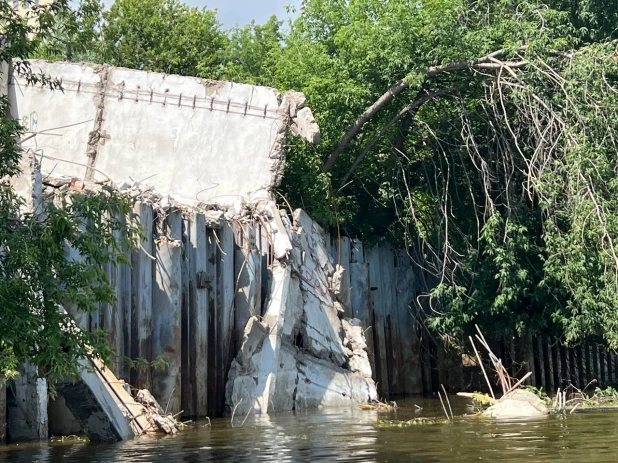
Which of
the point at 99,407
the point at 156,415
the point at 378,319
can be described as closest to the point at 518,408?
the point at 156,415

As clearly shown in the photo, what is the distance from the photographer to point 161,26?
31875 millimetres

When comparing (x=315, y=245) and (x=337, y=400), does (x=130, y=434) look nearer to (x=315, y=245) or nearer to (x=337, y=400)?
(x=337, y=400)

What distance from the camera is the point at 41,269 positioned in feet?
28.2

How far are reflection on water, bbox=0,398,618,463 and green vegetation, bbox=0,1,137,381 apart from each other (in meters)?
1.33

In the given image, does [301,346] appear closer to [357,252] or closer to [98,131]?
[357,252]

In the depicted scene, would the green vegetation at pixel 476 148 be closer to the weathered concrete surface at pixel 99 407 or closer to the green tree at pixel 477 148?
the green tree at pixel 477 148

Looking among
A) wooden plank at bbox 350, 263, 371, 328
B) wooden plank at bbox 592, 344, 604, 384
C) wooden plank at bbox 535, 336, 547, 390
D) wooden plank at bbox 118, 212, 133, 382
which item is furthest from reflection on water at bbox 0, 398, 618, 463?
wooden plank at bbox 592, 344, 604, 384

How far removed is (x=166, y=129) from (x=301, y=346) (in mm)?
4588

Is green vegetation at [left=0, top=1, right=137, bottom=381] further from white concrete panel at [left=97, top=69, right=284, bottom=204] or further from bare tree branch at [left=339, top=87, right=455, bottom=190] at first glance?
bare tree branch at [left=339, top=87, right=455, bottom=190]

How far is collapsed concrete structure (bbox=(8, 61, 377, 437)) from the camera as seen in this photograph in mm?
13727

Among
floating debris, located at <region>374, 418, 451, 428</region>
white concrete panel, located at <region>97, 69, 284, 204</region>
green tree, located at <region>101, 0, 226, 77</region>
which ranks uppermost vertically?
green tree, located at <region>101, 0, 226, 77</region>

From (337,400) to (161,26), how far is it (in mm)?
19331

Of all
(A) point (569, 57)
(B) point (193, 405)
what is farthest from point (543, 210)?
(B) point (193, 405)

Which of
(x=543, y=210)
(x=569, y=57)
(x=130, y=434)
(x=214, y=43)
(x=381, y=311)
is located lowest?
(x=130, y=434)
